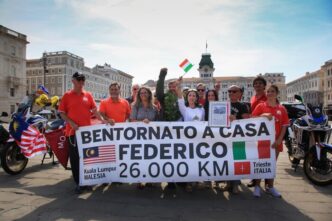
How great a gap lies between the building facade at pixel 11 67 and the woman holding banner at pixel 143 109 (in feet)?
165

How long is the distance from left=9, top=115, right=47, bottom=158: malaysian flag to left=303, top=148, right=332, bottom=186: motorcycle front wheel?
17.1ft

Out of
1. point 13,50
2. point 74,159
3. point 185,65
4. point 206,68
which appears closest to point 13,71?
point 13,50

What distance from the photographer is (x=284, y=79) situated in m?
130

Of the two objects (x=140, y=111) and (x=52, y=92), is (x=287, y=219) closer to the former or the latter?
(x=140, y=111)

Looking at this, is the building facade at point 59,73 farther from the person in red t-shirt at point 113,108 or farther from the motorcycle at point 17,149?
the person in red t-shirt at point 113,108

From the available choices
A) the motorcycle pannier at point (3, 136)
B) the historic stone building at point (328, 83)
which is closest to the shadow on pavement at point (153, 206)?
the motorcycle pannier at point (3, 136)

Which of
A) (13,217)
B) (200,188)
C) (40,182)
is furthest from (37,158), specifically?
(200,188)

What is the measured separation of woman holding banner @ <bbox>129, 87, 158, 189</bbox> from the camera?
471 centimetres

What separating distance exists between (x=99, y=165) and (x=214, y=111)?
200 cm

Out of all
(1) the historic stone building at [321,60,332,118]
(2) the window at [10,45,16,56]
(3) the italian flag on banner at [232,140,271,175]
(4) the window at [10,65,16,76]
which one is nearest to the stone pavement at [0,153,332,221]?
(3) the italian flag on banner at [232,140,271,175]

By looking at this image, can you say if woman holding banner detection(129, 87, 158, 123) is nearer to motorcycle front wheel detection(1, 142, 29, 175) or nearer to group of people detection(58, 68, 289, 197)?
group of people detection(58, 68, 289, 197)

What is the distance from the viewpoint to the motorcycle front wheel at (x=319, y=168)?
487 centimetres

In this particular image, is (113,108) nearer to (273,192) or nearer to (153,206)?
(153,206)

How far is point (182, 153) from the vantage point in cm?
437
